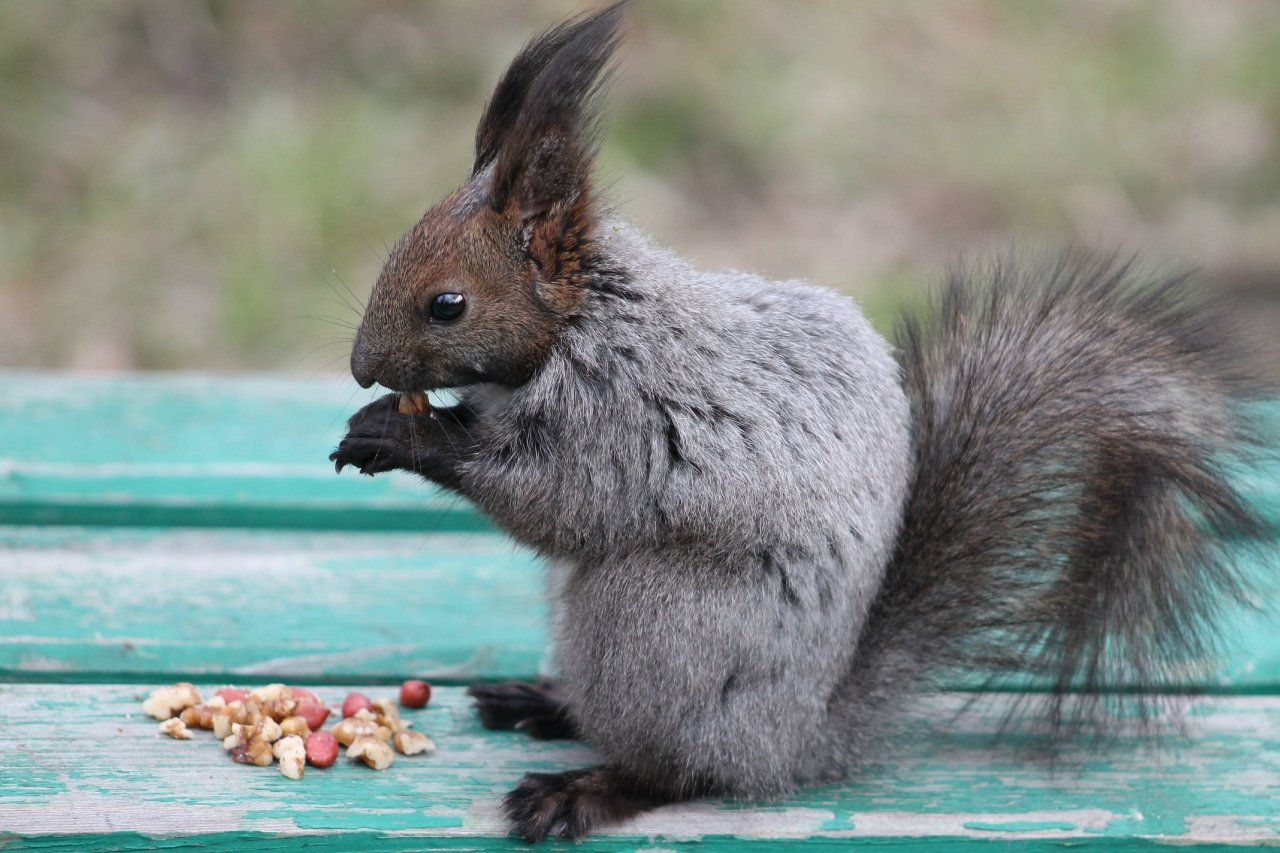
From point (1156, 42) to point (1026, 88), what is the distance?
510 millimetres

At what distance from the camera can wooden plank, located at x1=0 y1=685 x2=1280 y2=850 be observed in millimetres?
1314

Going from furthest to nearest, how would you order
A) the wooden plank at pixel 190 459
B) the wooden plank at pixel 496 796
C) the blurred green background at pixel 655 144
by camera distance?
the blurred green background at pixel 655 144
the wooden plank at pixel 190 459
the wooden plank at pixel 496 796

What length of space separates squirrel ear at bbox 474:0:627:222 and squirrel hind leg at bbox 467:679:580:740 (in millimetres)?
534

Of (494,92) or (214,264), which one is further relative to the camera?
(214,264)

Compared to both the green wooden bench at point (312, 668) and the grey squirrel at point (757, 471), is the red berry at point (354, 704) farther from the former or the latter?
the grey squirrel at point (757, 471)

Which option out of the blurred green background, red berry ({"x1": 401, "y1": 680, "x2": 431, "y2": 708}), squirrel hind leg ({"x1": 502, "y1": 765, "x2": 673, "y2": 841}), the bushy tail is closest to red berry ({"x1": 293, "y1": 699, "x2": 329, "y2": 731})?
red berry ({"x1": 401, "y1": 680, "x2": 431, "y2": 708})

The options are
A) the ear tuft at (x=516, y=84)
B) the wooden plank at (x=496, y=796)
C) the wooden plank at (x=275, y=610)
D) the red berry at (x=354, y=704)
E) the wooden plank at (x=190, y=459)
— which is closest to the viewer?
the wooden plank at (x=496, y=796)

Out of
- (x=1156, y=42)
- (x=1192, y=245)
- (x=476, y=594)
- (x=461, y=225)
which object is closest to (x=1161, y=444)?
(x=461, y=225)

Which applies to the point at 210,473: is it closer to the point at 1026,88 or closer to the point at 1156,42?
the point at 1026,88

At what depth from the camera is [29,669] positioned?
64.9 inches

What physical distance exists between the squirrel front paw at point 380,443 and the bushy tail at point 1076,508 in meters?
0.51

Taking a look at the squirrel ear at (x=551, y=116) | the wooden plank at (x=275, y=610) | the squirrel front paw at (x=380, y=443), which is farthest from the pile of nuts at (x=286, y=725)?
the squirrel ear at (x=551, y=116)

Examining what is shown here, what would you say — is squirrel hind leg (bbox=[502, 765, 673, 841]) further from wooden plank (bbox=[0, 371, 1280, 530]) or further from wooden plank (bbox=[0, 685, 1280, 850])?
wooden plank (bbox=[0, 371, 1280, 530])

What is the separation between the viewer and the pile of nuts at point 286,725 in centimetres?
143
